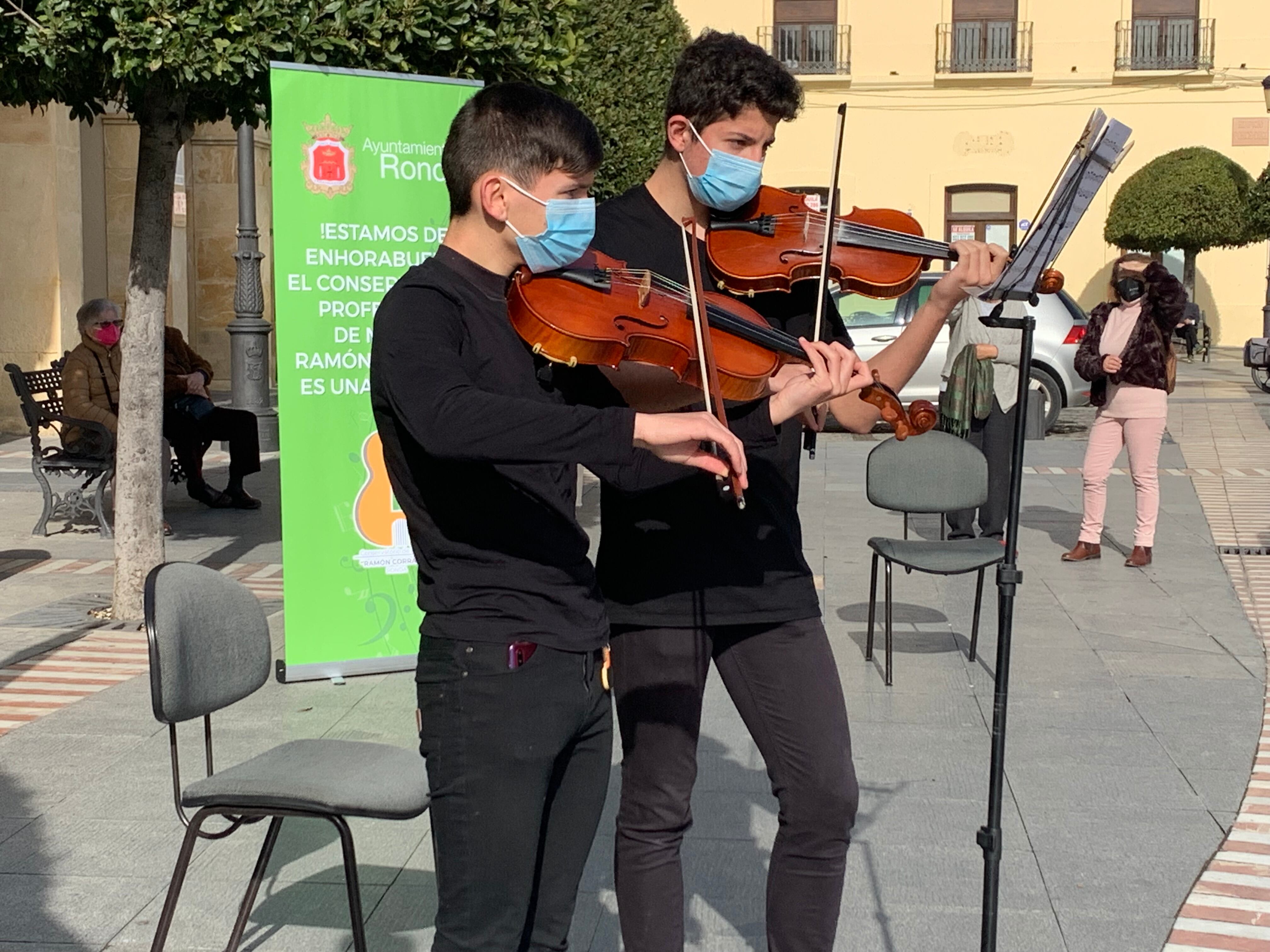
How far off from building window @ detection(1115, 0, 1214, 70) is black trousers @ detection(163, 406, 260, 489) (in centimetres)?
2385

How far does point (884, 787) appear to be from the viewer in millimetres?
4742

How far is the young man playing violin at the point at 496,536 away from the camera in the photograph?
2342mm

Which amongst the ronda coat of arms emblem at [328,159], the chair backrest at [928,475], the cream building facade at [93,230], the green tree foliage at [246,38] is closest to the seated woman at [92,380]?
the green tree foliage at [246,38]

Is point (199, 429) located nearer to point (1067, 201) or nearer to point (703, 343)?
point (703, 343)

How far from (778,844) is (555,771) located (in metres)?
0.58

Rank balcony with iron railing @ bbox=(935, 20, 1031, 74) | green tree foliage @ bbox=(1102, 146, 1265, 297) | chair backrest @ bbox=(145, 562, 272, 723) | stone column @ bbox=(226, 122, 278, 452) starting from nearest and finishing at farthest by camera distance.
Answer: chair backrest @ bbox=(145, 562, 272, 723) < stone column @ bbox=(226, 122, 278, 452) < green tree foliage @ bbox=(1102, 146, 1265, 297) < balcony with iron railing @ bbox=(935, 20, 1031, 74)

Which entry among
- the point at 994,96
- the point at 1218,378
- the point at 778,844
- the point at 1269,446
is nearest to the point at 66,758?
the point at 778,844

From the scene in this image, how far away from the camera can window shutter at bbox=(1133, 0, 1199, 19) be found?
2973 centimetres

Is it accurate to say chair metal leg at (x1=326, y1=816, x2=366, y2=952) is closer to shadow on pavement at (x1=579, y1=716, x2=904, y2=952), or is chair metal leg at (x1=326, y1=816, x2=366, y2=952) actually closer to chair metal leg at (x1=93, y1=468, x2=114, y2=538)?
shadow on pavement at (x1=579, y1=716, x2=904, y2=952)

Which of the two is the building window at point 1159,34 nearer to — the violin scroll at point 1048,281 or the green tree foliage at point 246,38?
the green tree foliage at point 246,38

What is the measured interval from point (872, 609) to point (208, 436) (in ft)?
18.8

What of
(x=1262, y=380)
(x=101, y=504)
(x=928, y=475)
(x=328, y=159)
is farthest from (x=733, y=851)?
(x=1262, y=380)

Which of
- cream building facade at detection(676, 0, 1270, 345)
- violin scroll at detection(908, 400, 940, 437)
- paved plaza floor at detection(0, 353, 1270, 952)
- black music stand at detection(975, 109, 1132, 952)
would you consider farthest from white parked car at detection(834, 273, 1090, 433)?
cream building facade at detection(676, 0, 1270, 345)

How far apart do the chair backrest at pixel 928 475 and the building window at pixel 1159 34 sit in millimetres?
25504
